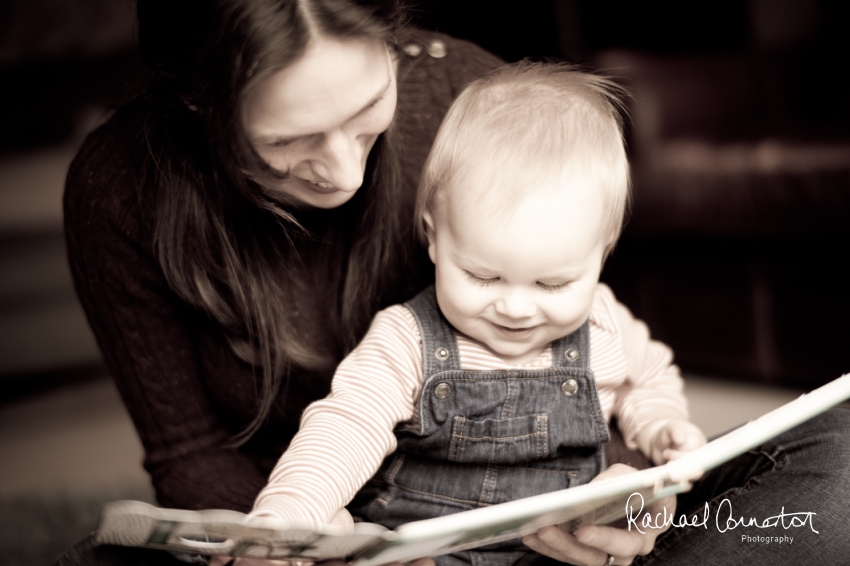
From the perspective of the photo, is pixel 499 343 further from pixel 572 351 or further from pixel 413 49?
pixel 413 49

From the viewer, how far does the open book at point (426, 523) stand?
0.62 m

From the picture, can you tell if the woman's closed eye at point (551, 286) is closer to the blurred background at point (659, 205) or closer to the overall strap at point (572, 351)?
the overall strap at point (572, 351)

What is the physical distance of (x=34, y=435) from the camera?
2.09 metres

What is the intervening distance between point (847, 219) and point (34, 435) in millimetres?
1807

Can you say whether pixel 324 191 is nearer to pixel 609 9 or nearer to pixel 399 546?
pixel 399 546

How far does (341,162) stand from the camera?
88cm

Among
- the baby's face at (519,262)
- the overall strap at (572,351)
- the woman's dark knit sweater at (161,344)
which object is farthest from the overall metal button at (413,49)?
the overall strap at (572,351)

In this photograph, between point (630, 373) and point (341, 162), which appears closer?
point (341, 162)

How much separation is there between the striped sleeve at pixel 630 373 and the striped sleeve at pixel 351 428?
214 mm

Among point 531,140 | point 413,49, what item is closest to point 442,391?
point 531,140

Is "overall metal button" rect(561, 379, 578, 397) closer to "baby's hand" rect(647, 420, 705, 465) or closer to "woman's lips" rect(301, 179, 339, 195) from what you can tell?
"baby's hand" rect(647, 420, 705, 465)

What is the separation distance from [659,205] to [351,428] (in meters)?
1.15

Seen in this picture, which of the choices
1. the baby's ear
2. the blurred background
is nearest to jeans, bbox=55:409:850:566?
the baby's ear

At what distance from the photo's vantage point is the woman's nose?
87 centimetres
